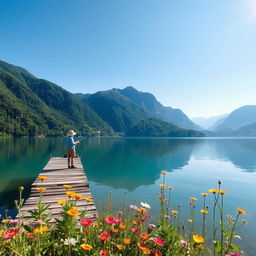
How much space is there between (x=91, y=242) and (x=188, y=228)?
290 inches

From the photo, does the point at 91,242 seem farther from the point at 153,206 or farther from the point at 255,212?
the point at 255,212

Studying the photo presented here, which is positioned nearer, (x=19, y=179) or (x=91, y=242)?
(x=91, y=242)

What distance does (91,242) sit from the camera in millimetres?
2502

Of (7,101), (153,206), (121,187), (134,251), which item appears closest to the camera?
(134,251)

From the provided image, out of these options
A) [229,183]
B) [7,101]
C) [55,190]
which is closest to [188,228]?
[55,190]

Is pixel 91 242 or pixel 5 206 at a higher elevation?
pixel 91 242

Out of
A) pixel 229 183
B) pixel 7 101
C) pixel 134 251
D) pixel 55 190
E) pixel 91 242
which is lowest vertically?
pixel 229 183

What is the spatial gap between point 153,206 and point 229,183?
11861 mm

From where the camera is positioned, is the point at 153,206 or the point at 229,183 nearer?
the point at 153,206

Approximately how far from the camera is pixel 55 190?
274 inches

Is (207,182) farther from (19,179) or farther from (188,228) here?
(19,179)

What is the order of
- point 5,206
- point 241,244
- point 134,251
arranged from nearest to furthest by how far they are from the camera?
1. point 134,251
2. point 241,244
3. point 5,206

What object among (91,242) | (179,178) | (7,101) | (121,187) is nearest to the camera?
(91,242)

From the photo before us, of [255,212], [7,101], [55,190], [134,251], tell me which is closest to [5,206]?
[55,190]
